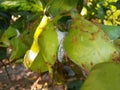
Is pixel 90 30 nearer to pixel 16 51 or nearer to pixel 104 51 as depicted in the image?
pixel 104 51

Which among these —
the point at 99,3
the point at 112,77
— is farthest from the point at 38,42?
the point at 99,3

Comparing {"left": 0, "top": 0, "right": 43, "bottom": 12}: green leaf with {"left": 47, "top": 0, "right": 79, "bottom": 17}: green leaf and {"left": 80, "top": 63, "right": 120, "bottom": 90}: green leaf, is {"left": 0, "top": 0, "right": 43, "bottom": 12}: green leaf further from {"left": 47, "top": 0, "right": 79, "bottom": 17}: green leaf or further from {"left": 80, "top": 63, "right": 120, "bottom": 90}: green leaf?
{"left": 80, "top": 63, "right": 120, "bottom": 90}: green leaf

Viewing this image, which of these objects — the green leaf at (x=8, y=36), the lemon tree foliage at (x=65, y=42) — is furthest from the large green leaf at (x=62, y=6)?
the green leaf at (x=8, y=36)

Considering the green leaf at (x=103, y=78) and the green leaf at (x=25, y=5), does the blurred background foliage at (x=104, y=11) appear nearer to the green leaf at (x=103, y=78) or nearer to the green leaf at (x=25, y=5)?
the green leaf at (x=25, y=5)

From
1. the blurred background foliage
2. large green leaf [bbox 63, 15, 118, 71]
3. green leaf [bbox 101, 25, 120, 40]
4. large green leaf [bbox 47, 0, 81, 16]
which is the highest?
large green leaf [bbox 47, 0, 81, 16]

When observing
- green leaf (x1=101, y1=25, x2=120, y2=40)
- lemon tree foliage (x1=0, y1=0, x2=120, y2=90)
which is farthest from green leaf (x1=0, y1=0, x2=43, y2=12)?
green leaf (x1=101, y1=25, x2=120, y2=40)

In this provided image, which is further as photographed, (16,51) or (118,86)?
(16,51)

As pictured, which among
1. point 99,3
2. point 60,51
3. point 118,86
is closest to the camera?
point 118,86
